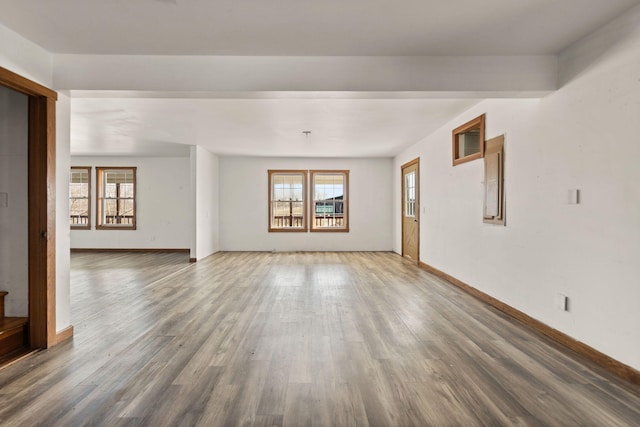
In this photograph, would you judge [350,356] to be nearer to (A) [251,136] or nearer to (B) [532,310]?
(B) [532,310]

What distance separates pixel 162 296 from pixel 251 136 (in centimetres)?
331

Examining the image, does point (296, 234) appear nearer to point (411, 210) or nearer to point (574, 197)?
point (411, 210)

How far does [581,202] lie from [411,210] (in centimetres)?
509

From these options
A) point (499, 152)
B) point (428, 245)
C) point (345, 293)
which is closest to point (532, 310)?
point (499, 152)

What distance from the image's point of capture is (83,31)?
2.64m

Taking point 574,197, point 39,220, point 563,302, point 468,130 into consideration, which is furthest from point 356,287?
point 39,220

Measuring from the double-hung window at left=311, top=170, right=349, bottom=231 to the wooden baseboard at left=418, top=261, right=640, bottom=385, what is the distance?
16.1ft

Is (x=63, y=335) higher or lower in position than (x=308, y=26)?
lower

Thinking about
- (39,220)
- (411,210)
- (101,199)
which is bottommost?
(39,220)

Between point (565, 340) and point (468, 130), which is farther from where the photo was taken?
point (468, 130)

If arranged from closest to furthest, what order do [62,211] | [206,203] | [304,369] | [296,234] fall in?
[304,369] → [62,211] → [206,203] → [296,234]

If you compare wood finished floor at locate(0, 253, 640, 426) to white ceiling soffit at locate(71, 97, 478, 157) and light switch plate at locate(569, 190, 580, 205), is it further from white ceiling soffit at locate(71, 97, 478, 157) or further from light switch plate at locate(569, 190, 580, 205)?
white ceiling soffit at locate(71, 97, 478, 157)

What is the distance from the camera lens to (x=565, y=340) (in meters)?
2.95

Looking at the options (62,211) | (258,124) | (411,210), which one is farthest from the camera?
(411,210)
